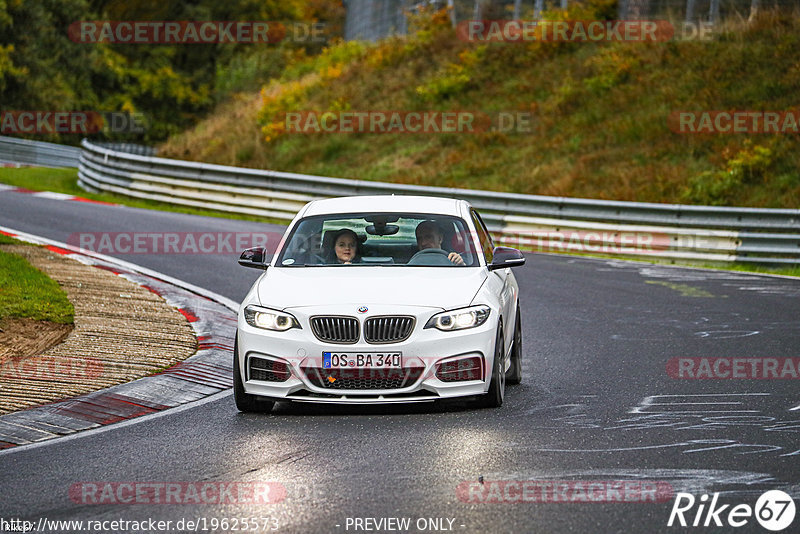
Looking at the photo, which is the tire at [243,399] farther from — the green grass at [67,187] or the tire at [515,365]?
the green grass at [67,187]

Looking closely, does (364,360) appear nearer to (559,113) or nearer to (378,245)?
(378,245)

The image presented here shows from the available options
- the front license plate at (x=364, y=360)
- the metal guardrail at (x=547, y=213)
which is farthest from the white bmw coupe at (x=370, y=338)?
the metal guardrail at (x=547, y=213)

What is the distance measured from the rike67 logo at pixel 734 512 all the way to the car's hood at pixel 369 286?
281cm

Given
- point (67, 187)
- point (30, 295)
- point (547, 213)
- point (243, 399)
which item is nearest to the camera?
point (243, 399)

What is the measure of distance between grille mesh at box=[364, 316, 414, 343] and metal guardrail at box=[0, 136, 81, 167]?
35.4 metres

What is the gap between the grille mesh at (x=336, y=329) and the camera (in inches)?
320

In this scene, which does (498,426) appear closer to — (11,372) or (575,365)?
(575,365)

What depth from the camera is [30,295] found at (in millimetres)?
12203

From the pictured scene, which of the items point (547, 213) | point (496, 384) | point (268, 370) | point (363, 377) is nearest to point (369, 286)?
point (363, 377)

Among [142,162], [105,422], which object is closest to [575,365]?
[105,422]

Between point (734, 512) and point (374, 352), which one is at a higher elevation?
point (374, 352)

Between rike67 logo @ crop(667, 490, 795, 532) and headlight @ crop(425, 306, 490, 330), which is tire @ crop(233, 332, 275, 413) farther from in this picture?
rike67 logo @ crop(667, 490, 795, 532)

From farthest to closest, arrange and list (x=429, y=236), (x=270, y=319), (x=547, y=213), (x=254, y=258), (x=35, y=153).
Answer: (x=35, y=153), (x=547, y=213), (x=429, y=236), (x=254, y=258), (x=270, y=319)

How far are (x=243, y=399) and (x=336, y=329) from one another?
88 cm
